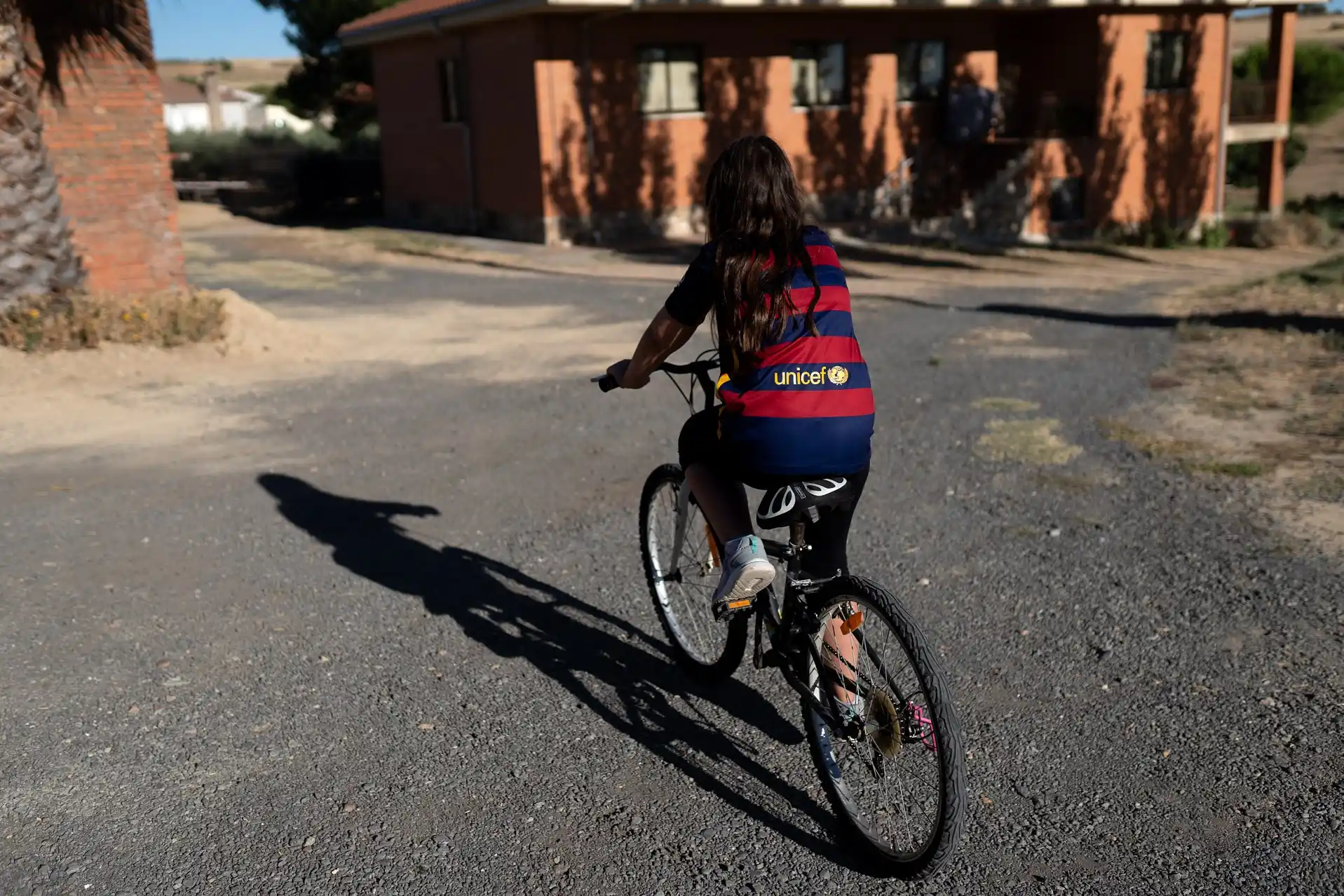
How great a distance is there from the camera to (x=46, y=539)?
6.32 m

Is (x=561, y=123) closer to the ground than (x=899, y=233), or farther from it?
farther from it

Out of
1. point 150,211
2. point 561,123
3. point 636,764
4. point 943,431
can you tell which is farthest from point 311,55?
point 636,764

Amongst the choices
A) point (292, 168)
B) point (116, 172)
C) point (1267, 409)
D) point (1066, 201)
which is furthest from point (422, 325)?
point (292, 168)

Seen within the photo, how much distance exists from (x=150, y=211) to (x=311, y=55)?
75.3 feet

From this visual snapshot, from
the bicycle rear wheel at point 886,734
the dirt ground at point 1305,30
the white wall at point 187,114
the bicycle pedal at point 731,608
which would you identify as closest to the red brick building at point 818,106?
the bicycle pedal at point 731,608

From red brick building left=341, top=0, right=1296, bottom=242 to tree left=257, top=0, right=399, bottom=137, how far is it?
187 inches

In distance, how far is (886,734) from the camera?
11.0 feet

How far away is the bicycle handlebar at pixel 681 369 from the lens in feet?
13.0

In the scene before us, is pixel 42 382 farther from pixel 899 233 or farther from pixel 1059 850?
pixel 899 233

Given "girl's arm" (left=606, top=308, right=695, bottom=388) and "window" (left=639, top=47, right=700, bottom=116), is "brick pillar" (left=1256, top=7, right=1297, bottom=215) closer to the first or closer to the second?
"window" (left=639, top=47, right=700, bottom=116)

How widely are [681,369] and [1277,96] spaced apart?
29.0 m

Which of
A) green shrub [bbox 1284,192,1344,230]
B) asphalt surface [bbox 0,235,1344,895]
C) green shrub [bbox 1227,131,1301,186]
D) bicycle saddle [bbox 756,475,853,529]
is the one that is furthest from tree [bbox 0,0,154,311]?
green shrub [bbox 1227,131,1301,186]

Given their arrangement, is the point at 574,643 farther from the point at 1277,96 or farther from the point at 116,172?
the point at 1277,96

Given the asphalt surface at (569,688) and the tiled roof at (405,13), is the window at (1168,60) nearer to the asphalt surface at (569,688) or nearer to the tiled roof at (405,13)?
the tiled roof at (405,13)
